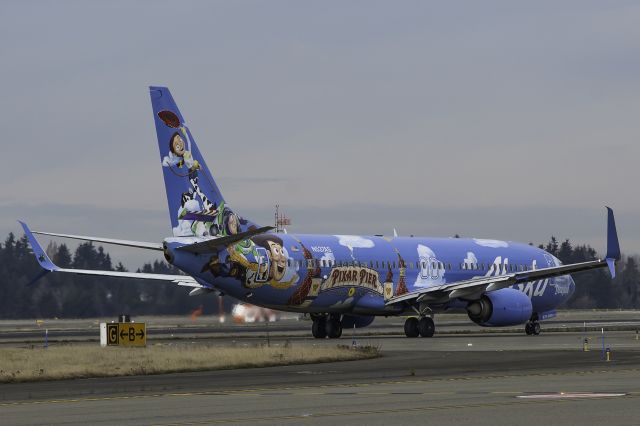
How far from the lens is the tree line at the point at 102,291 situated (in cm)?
9156

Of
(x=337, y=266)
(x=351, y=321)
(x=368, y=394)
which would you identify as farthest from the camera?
(x=351, y=321)

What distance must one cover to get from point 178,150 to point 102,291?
53.6 m

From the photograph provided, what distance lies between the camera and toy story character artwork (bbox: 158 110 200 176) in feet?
165

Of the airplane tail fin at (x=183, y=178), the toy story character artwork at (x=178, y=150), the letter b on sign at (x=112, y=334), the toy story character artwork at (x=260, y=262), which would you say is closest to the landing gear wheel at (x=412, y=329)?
the toy story character artwork at (x=260, y=262)

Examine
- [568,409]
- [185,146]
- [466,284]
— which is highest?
[185,146]

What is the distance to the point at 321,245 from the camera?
57156 millimetres

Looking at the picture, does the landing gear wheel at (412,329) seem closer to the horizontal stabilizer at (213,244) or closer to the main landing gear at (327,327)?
the main landing gear at (327,327)

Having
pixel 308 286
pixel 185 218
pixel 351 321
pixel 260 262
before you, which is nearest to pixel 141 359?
pixel 185 218

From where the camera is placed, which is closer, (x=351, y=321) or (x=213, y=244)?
(x=213, y=244)

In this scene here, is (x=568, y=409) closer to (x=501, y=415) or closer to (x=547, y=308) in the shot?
(x=501, y=415)

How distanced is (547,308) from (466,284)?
35.9ft

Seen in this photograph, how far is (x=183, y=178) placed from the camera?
1994 inches

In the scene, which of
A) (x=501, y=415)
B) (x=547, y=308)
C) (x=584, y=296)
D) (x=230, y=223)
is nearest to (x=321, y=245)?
(x=230, y=223)

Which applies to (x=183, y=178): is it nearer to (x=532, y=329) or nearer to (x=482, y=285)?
(x=482, y=285)
